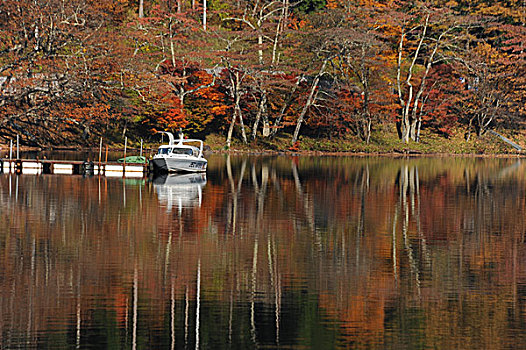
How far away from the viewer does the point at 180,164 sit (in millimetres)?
52906

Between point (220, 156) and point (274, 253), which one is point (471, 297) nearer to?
point (274, 253)

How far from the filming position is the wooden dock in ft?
168

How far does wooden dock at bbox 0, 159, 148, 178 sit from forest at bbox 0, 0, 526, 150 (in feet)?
40.6

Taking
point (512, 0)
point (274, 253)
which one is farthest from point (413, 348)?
point (512, 0)

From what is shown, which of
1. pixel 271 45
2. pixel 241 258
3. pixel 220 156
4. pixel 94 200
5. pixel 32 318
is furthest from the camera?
pixel 271 45

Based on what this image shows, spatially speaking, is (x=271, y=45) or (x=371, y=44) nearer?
(x=371, y=44)

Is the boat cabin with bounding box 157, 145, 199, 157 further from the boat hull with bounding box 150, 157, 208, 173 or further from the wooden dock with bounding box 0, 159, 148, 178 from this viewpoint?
the wooden dock with bounding box 0, 159, 148, 178

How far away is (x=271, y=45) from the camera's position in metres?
85.3

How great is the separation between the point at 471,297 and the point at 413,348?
4.56 m

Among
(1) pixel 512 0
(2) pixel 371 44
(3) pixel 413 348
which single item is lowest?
(3) pixel 413 348

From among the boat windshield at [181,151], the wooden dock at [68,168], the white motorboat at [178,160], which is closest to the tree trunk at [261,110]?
the boat windshield at [181,151]

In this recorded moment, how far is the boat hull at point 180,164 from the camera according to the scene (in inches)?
2062

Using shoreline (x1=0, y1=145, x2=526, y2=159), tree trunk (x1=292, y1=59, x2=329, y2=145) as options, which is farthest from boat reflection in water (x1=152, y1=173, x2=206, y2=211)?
tree trunk (x1=292, y1=59, x2=329, y2=145)

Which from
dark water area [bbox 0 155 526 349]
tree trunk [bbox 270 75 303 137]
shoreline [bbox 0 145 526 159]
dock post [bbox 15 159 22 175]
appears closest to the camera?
dark water area [bbox 0 155 526 349]
